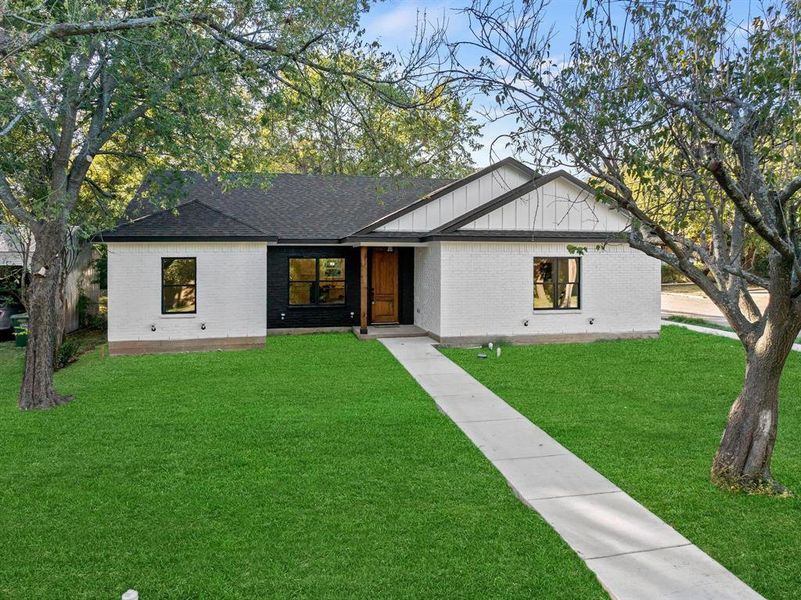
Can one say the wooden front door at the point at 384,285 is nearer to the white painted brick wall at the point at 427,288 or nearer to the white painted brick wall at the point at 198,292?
the white painted brick wall at the point at 427,288

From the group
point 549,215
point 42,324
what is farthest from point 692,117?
point 549,215

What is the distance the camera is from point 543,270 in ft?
48.5

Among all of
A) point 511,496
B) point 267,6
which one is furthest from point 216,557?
point 267,6

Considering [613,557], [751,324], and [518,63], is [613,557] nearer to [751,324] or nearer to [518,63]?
[751,324]

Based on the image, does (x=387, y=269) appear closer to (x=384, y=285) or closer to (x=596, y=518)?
(x=384, y=285)

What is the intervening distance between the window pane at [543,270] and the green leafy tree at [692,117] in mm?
9054

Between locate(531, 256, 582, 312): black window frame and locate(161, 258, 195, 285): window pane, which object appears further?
locate(531, 256, 582, 312): black window frame

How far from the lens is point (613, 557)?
156 inches

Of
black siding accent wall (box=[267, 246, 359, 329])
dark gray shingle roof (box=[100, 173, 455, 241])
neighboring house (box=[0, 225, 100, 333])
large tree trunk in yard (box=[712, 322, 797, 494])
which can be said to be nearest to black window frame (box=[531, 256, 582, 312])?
dark gray shingle roof (box=[100, 173, 455, 241])

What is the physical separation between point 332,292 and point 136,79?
878 centimetres

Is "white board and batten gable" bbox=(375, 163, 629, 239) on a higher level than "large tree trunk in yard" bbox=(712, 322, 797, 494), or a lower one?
higher

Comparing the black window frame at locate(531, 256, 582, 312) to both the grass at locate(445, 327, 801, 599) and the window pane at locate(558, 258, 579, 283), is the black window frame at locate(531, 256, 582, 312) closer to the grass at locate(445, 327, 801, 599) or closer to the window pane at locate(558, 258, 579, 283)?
the window pane at locate(558, 258, 579, 283)

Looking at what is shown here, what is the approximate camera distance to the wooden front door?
55.6 feet

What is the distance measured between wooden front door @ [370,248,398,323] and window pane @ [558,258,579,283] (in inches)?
199
